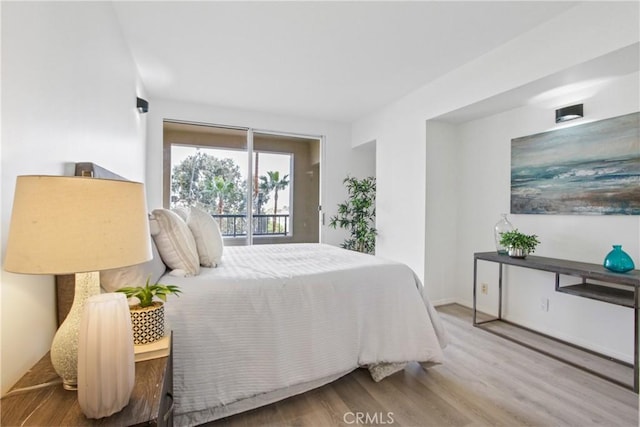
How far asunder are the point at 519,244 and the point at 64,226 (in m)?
3.12

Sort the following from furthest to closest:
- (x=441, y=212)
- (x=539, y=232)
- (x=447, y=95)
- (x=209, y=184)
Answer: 1. (x=209, y=184)
2. (x=441, y=212)
3. (x=447, y=95)
4. (x=539, y=232)

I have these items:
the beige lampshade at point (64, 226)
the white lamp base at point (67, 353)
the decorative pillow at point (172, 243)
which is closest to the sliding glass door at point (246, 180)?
the decorative pillow at point (172, 243)

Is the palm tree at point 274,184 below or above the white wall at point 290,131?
below

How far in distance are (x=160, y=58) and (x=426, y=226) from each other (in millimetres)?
3324

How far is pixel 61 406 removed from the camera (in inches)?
31.2

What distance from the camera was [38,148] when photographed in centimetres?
110

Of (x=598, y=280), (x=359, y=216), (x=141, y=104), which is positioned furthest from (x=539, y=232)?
(x=141, y=104)

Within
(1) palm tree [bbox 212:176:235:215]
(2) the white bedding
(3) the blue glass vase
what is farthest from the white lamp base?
(1) palm tree [bbox 212:176:235:215]

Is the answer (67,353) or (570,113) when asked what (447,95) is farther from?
(67,353)

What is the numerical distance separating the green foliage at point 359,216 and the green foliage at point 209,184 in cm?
158

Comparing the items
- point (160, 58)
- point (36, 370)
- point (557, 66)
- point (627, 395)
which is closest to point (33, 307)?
point (36, 370)

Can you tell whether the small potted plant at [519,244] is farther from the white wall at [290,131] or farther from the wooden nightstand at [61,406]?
the wooden nightstand at [61,406]

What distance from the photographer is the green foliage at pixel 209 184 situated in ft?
13.7

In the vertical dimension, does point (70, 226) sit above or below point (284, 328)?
above
